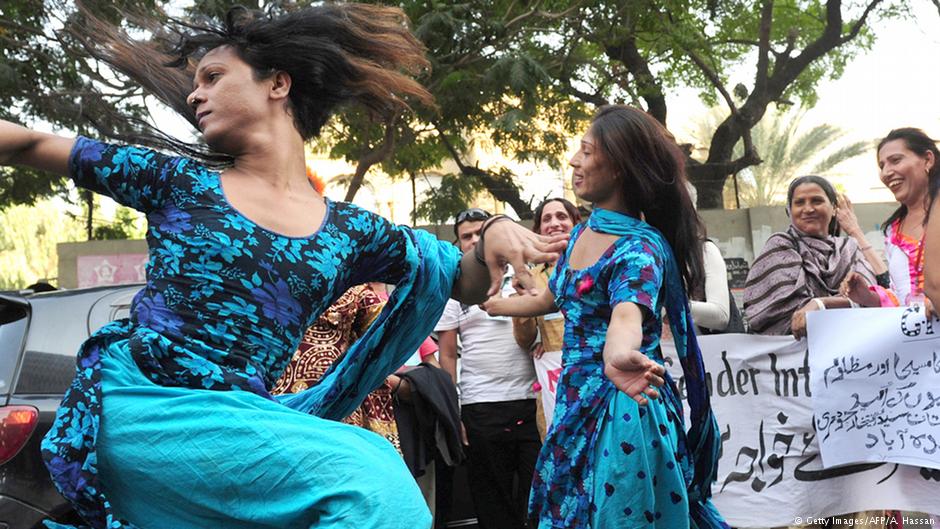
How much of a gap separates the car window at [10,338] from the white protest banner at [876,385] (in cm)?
376

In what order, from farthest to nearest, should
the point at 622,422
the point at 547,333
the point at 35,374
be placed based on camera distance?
1. the point at 547,333
2. the point at 35,374
3. the point at 622,422

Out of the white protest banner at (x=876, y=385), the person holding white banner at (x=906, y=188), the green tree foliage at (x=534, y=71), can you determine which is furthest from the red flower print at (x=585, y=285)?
the green tree foliage at (x=534, y=71)

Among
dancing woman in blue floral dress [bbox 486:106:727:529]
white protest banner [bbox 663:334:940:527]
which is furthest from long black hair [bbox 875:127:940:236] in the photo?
dancing woman in blue floral dress [bbox 486:106:727:529]

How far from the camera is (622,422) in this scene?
3770 millimetres

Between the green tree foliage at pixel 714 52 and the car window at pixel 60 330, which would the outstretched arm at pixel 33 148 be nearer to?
the car window at pixel 60 330

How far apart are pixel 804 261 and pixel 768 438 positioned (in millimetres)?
990

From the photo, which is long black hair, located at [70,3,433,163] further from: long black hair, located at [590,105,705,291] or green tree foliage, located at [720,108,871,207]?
green tree foliage, located at [720,108,871,207]

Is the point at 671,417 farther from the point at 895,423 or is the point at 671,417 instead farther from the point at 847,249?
the point at 847,249

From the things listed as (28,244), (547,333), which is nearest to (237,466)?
(547,333)

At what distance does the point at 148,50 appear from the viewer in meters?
3.35

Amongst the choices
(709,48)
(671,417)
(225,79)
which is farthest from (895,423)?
(709,48)

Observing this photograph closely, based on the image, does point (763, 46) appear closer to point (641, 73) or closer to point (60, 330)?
point (641, 73)

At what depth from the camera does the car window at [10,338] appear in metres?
4.69

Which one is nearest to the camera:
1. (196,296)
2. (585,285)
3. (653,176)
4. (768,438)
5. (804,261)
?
(196,296)
